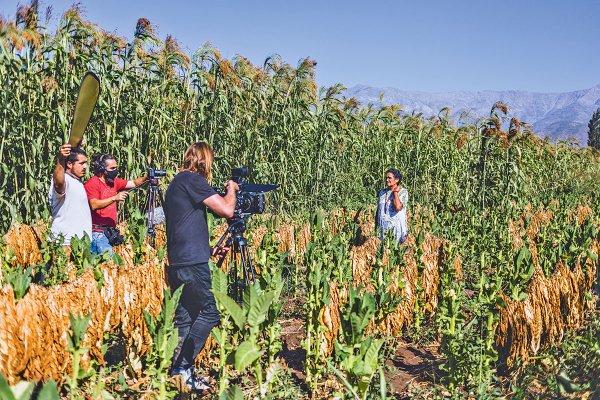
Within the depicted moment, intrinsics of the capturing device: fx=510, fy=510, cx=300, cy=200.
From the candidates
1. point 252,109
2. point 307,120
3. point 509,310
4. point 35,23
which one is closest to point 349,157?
point 307,120

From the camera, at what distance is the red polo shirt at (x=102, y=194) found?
453cm

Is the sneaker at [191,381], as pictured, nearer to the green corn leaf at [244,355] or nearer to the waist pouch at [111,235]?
the green corn leaf at [244,355]

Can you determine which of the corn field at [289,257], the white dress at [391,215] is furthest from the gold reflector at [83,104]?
the white dress at [391,215]

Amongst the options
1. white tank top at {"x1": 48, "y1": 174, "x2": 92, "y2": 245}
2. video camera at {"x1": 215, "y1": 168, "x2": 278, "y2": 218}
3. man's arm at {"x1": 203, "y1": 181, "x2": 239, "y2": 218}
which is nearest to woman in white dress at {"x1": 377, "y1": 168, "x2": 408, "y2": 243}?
video camera at {"x1": 215, "y1": 168, "x2": 278, "y2": 218}

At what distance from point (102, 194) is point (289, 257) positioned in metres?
2.49

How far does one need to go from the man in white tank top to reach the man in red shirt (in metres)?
0.23

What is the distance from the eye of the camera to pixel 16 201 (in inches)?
214

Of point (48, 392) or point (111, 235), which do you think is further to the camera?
point (111, 235)

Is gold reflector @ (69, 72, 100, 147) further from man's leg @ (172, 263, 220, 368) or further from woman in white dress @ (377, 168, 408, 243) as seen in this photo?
woman in white dress @ (377, 168, 408, 243)

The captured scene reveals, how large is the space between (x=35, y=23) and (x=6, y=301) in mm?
3888

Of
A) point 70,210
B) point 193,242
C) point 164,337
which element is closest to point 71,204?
point 70,210

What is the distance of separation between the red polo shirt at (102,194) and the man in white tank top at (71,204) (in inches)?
12.1

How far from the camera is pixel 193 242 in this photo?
10.8 feet

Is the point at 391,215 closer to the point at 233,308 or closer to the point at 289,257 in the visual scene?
the point at 289,257
